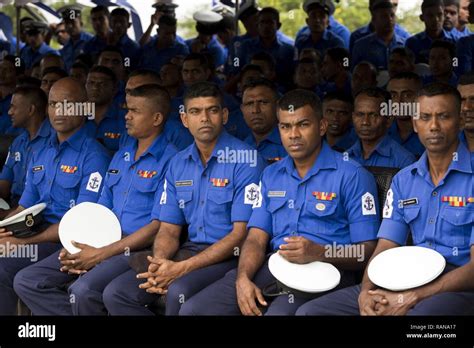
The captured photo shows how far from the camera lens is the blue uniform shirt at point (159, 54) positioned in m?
8.52

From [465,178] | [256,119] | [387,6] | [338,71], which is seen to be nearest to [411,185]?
[465,178]

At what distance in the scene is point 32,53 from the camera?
9.80 m

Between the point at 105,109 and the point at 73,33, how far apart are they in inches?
121

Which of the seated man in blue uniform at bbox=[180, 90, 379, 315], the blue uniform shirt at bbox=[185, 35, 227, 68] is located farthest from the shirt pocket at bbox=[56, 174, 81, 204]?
the blue uniform shirt at bbox=[185, 35, 227, 68]

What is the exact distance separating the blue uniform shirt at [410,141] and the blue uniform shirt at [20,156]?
2.06 meters

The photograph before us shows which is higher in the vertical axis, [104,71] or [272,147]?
[104,71]

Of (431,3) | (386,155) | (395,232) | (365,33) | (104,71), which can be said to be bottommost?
(395,232)

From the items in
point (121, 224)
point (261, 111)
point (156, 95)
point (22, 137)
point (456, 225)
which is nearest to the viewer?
point (456, 225)

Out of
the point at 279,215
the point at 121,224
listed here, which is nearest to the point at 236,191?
the point at 279,215

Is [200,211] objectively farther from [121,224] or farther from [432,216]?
[432,216]

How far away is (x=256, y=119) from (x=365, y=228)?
1.64 m
